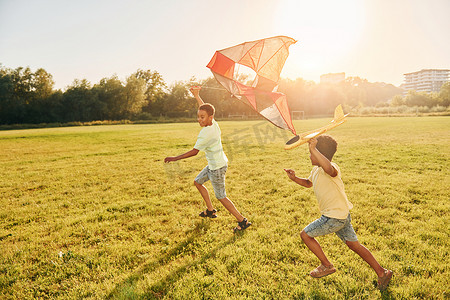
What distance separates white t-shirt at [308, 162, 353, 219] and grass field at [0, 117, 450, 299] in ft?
3.22

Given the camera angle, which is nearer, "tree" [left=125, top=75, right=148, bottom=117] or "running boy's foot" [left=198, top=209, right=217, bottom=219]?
"running boy's foot" [left=198, top=209, right=217, bottom=219]

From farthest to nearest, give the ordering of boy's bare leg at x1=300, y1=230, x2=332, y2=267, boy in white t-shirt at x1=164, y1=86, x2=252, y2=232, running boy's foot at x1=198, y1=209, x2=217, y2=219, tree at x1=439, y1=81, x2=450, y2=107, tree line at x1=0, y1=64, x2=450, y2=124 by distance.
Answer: tree at x1=439, y1=81, x2=450, y2=107
tree line at x1=0, y1=64, x2=450, y2=124
running boy's foot at x1=198, y1=209, x2=217, y2=219
boy in white t-shirt at x1=164, y1=86, x2=252, y2=232
boy's bare leg at x1=300, y1=230, x2=332, y2=267

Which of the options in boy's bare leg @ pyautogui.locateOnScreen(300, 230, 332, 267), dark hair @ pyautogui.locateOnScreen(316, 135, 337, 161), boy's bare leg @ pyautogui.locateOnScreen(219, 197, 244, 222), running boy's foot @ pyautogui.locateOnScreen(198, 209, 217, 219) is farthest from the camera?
running boy's foot @ pyautogui.locateOnScreen(198, 209, 217, 219)

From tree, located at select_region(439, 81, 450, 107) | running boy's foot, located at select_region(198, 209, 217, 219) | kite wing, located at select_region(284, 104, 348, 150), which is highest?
tree, located at select_region(439, 81, 450, 107)

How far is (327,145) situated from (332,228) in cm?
102

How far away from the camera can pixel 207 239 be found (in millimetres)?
4219

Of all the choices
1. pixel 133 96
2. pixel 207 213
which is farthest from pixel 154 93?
pixel 207 213

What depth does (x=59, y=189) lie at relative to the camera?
7.32 metres

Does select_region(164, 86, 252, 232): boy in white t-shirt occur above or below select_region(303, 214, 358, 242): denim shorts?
above

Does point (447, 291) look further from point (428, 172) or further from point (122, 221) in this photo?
point (428, 172)

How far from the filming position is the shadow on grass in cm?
302

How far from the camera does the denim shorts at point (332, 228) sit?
2945 mm

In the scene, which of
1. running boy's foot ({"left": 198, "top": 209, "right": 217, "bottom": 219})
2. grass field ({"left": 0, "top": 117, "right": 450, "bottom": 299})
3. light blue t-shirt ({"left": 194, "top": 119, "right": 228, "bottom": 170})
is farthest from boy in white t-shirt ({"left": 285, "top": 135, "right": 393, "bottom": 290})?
running boy's foot ({"left": 198, "top": 209, "right": 217, "bottom": 219})

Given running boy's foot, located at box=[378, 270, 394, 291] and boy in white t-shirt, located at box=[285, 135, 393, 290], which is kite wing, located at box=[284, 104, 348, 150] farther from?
running boy's foot, located at box=[378, 270, 394, 291]
